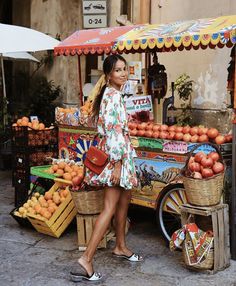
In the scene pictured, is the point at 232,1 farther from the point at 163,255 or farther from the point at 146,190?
the point at 163,255

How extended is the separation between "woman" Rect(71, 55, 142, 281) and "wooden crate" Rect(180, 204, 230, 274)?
2.00 feet

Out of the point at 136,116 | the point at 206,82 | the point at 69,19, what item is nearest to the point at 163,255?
the point at 136,116

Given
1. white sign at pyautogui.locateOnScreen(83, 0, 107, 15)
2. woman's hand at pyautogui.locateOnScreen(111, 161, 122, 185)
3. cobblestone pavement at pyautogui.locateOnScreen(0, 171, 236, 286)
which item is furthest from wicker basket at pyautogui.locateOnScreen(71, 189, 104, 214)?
white sign at pyautogui.locateOnScreen(83, 0, 107, 15)

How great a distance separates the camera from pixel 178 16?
392 inches

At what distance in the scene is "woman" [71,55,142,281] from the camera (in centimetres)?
445

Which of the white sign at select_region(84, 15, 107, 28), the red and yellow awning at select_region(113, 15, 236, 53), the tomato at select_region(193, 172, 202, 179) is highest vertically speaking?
the white sign at select_region(84, 15, 107, 28)

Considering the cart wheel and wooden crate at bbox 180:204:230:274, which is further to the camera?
the cart wheel

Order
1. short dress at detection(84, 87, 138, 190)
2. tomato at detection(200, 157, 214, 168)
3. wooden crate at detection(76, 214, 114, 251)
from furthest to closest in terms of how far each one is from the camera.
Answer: wooden crate at detection(76, 214, 114, 251) < tomato at detection(200, 157, 214, 168) < short dress at detection(84, 87, 138, 190)

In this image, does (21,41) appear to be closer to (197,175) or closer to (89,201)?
(89,201)

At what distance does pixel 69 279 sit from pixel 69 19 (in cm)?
813

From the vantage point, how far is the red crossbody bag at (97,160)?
14.8 ft

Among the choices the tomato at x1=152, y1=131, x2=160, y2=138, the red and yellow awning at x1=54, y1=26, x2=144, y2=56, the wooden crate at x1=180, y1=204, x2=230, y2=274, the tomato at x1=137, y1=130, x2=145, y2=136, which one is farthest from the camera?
the red and yellow awning at x1=54, y1=26, x2=144, y2=56

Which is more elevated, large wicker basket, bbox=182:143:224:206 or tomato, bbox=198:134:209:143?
tomato, bbox=198:134:209:143

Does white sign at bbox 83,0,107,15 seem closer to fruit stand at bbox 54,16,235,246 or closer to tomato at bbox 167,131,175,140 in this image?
fruit stand at bbox 54,16,235,246
